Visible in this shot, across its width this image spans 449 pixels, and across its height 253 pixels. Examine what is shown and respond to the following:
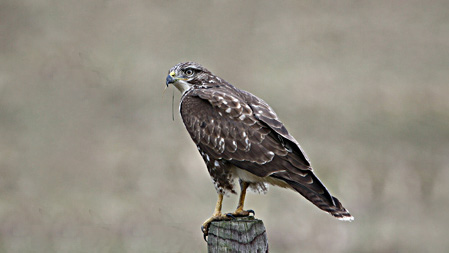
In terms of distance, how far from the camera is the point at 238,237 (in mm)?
4414

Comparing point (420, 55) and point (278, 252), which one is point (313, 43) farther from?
point (278, 252)

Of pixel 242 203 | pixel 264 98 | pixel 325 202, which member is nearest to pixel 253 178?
pixel 242 203

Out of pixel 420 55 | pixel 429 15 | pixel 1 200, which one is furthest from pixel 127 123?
pixel 429 15

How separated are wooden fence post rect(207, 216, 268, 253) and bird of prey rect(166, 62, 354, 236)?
57cm

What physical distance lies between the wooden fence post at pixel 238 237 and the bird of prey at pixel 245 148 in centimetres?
57

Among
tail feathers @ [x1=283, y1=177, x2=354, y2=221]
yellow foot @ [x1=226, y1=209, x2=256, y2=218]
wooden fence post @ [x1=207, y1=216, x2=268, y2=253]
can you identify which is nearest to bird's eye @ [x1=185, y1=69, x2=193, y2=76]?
yellow foot @ [x1=226, y1=209, x2=256, y2=218]

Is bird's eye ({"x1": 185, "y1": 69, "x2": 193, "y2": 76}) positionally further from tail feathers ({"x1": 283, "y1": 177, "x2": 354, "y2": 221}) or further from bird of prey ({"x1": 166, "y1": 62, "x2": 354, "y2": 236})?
tail feathers ({"x1": 283, "y1": 177, "x2": 354, "y2": 221})

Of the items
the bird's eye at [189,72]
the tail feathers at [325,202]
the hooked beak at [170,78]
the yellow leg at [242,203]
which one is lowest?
the tail feathers at [325,202]

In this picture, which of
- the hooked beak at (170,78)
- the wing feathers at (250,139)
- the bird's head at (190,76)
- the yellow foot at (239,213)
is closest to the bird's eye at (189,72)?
the bird's head at (190,76)

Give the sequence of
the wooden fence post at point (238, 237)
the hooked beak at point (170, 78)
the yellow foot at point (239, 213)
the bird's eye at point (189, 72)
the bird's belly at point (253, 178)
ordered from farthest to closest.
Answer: the bird's eye at point (189, 72) → the hooked beak at point (170, 78) → the bird's belly at point (253, 178) → the yellow foot at point (239, 213) → the wooden fence post at point (238, 237)

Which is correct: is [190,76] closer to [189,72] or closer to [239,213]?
[189,72]

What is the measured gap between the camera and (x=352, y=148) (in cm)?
1231

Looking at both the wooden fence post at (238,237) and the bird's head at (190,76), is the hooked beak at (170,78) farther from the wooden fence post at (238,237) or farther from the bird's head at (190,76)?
the wooden fence post at (238,237)

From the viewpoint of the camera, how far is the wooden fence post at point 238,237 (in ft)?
14.5
